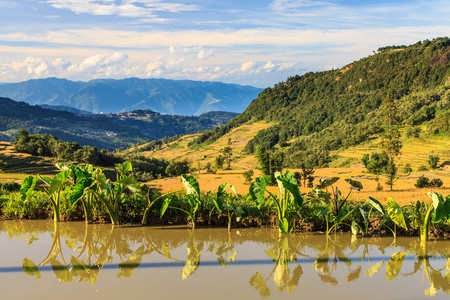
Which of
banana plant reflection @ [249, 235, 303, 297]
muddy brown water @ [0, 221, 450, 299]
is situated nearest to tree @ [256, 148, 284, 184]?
muddy brown water @ [0, 221, 450, 299]

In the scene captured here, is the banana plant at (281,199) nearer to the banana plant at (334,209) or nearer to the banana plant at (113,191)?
the banana plant at (334,209)

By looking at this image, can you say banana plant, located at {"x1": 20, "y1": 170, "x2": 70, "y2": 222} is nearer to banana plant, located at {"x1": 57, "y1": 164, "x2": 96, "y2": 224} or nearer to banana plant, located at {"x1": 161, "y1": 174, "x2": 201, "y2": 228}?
banana plant, located at {"x1": 57, "y1": 164, "x2": 96, "y2": 224}

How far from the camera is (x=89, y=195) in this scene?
9.13 m

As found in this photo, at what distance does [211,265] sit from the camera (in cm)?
643

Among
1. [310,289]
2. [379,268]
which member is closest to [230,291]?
[310,289]

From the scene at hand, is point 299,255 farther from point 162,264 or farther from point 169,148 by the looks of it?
point 169,148

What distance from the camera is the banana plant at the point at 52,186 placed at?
8031 mm

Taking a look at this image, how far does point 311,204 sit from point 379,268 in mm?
2659

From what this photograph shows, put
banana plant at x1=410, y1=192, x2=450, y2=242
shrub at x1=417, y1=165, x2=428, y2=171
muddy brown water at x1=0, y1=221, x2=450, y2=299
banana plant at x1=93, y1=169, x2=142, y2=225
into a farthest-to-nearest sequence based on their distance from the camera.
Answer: shrub at x1=417, y1=165, x2=428, y2=171 < banana plant at x1=93, y1=169, x2=142, y2=225 < banana plant at x1=410, y1=192, x2=450, y2=242 < muddy brown water at x1=0, y1=221, x2=450, y2=299

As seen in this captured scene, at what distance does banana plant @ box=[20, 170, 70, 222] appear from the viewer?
26.3 feet

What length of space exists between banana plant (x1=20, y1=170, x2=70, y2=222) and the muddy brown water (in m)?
0.72

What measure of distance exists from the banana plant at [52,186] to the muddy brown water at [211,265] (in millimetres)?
716

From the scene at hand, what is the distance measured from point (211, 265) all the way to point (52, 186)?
3978mm

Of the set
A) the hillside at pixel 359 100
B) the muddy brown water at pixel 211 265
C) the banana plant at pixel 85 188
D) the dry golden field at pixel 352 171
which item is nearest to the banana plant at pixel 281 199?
the muddy brown water at pixel 211 265
